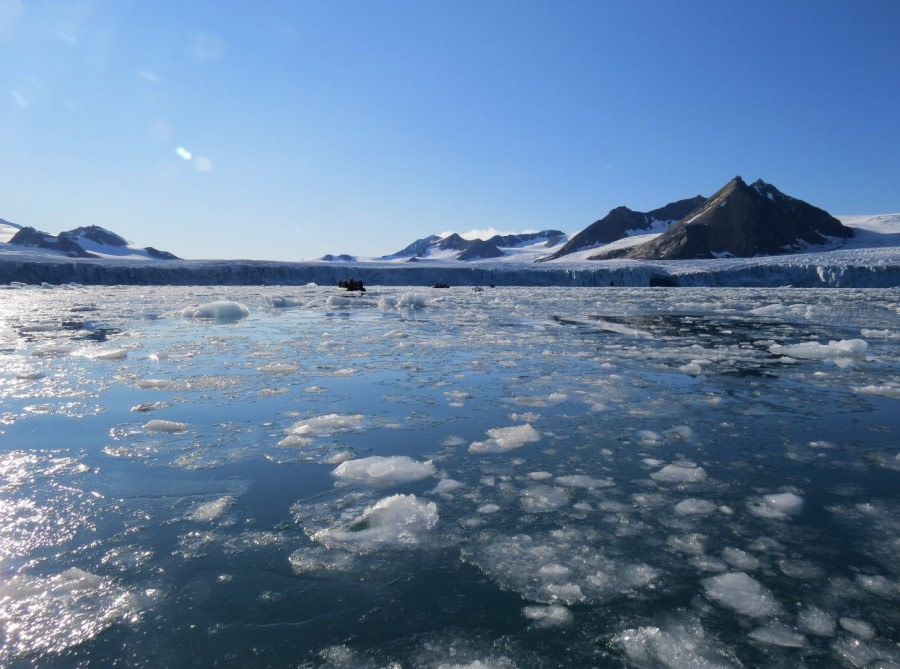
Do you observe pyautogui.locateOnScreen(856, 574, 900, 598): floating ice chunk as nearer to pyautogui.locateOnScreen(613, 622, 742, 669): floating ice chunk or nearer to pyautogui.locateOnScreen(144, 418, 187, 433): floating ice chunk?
pyautogui.locateOnScreen(613, 622, 742, 669): floating ice chunk

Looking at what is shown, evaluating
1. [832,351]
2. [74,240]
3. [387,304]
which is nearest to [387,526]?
[832,351]

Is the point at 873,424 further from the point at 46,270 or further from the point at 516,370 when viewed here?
the point at 46,270

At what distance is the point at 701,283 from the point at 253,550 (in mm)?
49280

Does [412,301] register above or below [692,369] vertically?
above

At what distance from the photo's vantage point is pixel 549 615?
1985mm

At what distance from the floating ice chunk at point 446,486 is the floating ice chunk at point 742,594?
1.40m

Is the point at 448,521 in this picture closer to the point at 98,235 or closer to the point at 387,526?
the point at 387,526

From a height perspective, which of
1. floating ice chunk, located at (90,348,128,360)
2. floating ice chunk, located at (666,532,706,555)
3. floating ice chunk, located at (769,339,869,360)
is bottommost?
floating ice chunk, located at (769,339,869,360)

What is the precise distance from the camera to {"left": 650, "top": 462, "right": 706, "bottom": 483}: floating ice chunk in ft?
10.6

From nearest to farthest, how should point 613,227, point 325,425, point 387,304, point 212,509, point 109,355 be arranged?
point 212,509
point 325,425
point 109,355
point 387,304
point 613,227

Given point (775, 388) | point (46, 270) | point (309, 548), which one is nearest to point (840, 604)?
point (309, 548)

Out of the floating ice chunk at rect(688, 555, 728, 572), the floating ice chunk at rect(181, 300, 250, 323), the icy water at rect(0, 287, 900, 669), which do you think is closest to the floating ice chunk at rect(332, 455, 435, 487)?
the icy water at rect(0, 287, 900, 669)

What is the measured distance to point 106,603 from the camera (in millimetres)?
2035

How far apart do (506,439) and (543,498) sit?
101cm
